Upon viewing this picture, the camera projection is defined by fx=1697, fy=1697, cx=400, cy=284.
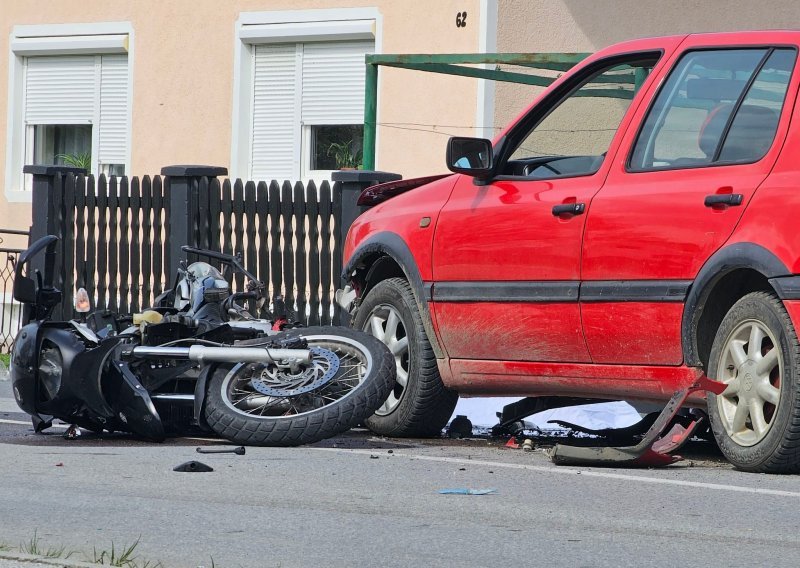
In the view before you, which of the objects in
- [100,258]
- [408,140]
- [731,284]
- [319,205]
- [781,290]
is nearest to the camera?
[781,290]

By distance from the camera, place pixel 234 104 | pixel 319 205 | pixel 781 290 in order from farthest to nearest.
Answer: pixel 234 104, pixel 319 205, pixel 781 290

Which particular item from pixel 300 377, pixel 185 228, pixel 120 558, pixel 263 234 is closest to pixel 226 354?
pixel 300 377

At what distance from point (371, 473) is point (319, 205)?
643 cm

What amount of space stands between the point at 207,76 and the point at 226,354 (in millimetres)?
10008

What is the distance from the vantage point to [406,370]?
8.80 metres

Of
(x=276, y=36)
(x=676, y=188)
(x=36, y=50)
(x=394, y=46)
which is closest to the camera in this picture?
(x=676, y=188)

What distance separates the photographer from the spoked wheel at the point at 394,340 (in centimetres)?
875

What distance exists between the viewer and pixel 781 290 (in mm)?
6594

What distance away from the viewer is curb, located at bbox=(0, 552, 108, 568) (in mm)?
4746

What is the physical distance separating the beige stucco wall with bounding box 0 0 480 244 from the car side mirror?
7.69 metres

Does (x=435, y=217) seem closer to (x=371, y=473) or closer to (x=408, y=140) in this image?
(x=371, y=473)

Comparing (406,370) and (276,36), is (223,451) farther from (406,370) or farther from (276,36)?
(276,36)

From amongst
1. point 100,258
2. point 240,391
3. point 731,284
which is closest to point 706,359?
point 731,284

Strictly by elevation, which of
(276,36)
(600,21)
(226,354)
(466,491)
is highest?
(600,21)
